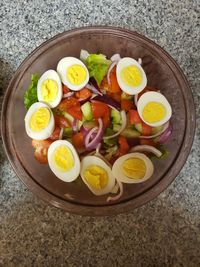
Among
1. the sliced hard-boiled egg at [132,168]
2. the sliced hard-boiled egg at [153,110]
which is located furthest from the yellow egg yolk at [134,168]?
the sliced hard-boiled egg at [153,110]

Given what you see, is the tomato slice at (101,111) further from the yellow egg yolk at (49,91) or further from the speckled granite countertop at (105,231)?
the speckled granite countertop at (105,231)

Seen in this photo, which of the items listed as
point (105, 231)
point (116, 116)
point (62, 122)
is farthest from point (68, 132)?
point (105, 231)

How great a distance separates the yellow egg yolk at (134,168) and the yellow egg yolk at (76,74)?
0.78 feet

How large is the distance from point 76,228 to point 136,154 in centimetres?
27

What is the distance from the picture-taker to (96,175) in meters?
1.05

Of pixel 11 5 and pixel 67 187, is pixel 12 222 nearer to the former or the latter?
pixel 67 187

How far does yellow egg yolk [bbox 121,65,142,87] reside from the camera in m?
1.08

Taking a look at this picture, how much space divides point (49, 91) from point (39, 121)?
3.3 inches

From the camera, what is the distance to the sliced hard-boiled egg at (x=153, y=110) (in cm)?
107

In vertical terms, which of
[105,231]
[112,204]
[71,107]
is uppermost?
[71,107]

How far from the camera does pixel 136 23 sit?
1247mm

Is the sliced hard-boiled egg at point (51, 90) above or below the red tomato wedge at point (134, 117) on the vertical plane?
above

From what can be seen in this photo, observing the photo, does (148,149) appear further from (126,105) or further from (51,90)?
(51,90)

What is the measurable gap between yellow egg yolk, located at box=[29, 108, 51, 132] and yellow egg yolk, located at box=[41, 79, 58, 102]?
1.5 inches
